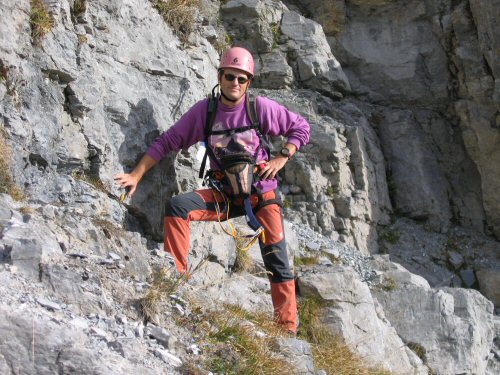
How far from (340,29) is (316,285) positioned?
12.5m

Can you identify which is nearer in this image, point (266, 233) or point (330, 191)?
point (266, 233)

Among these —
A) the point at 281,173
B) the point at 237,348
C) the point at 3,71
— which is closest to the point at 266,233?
the point at 237,348

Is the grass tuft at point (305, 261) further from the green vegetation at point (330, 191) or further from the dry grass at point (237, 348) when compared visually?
the green vegetation at point (330, 191)

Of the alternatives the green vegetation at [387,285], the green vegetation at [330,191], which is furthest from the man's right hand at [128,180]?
the green vegetation at [330,191]

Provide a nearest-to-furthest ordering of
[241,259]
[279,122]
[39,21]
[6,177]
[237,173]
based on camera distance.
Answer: [6,177] < [237,173] < [39,21] < [279,122] < [241,259]

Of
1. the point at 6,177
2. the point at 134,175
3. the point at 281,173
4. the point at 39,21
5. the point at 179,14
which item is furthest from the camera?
the point at 281,173

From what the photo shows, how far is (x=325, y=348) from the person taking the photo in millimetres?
7629

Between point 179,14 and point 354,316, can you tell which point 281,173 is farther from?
point 354,316

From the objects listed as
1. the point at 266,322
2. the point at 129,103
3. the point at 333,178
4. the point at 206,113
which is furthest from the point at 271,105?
the point at 333,178

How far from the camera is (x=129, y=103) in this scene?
803cm

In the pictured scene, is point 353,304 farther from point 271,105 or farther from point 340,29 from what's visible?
point 340,29

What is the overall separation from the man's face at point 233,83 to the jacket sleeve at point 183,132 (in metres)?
0.33

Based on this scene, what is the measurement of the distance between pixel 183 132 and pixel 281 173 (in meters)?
8.03

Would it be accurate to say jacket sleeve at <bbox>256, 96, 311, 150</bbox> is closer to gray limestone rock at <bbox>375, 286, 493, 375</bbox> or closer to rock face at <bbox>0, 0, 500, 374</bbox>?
rock face at <bbox>0, 0, 500, 374</bbox>
